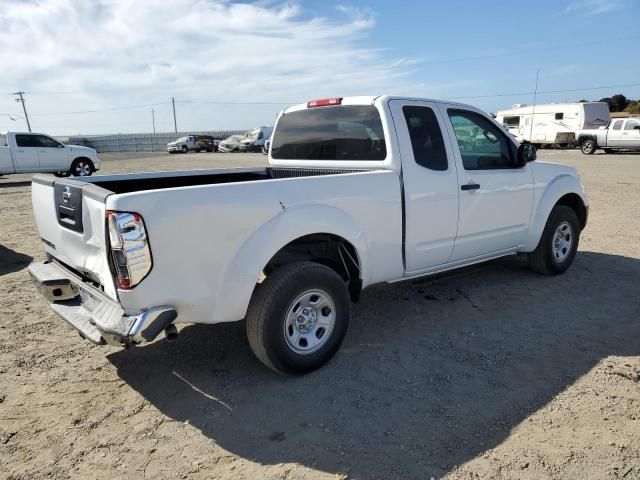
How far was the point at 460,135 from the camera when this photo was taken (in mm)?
4418

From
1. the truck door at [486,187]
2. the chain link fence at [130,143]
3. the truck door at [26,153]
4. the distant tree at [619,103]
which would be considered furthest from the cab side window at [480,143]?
the distant tree at [619,103]

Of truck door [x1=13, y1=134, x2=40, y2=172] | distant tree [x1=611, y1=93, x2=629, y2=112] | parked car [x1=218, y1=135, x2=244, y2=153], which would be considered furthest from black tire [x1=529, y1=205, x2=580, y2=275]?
distant tree [x1=611, y1=93, x2=629, y2=112]

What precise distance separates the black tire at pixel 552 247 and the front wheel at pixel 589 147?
74.2 ft

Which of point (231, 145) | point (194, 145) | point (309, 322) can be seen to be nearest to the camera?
point (309, 322)

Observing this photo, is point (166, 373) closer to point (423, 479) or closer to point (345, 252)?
point (345, 252)

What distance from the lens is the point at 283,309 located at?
10.4 feet

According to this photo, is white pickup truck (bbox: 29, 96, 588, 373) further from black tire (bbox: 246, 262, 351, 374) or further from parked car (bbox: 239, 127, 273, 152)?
parked car (bbox: 239, 127, 273, 152)

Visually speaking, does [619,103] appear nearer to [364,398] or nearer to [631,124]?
[631,124]

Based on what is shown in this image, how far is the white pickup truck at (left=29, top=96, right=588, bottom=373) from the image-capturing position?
108 inches

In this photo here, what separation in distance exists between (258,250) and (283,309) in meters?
0.43

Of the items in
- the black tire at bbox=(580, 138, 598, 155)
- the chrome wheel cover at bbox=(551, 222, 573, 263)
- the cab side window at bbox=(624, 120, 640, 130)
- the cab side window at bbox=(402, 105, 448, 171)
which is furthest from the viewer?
the black tire at bbox=(580, 138, 598, 155)

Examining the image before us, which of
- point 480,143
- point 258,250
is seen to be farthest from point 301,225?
point 480,143

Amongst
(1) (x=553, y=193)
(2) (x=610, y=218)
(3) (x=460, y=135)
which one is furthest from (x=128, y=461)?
(2) (x=610, y=218)

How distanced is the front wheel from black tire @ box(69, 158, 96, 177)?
2328cm
